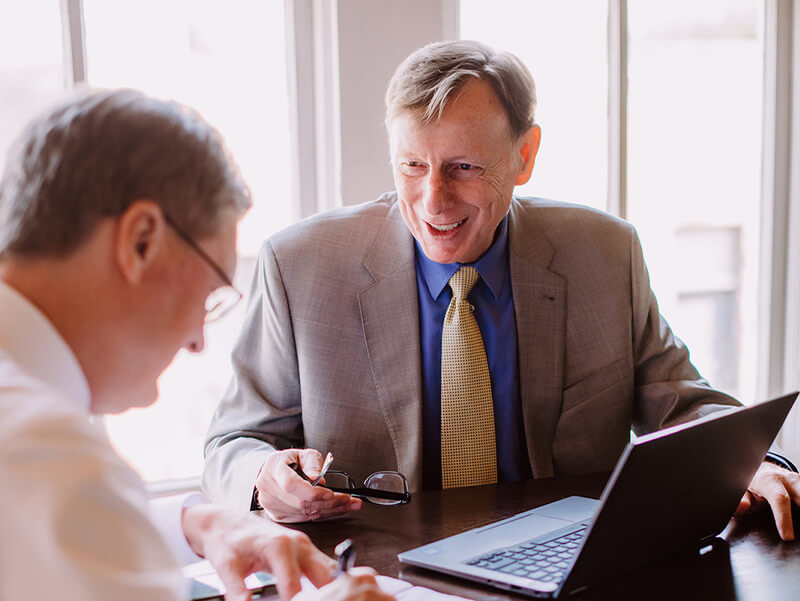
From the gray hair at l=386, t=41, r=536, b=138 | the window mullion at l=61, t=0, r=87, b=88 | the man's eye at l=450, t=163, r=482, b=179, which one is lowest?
the man's eye at l=450, t=163, r=482, b=179

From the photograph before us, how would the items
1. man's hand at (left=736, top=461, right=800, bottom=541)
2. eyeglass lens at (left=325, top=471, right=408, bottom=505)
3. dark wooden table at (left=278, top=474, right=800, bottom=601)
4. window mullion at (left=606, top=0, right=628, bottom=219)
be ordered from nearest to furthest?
dark wooden table at (left=278, top=474, right=800, bottom=601)
man's hand at (left=736, top=461, right=800, bottom=541)
eyeglass lens at (left=325, top=471, right=408, bottom=505)
window mullion at (left=606, top=0, right=628, bottom=219)

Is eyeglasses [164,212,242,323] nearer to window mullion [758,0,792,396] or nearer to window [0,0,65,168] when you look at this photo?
window [0,0,65,168]

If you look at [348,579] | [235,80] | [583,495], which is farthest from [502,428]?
[235,80]

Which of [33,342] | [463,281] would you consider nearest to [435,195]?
[463,281]

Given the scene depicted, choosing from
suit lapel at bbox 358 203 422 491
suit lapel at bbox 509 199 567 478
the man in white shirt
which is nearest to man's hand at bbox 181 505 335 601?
the man in white shirt

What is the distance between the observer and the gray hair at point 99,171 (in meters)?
0.77

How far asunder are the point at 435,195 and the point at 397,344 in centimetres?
33

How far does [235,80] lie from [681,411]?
1758mm

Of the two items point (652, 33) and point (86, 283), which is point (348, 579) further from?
point (652, 33)

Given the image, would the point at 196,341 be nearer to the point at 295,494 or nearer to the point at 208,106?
the point at 295,494

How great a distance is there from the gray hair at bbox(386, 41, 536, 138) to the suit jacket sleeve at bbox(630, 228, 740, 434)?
17.2 inches

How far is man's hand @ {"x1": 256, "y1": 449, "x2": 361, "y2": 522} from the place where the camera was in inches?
51.3

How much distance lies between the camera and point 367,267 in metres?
1.86

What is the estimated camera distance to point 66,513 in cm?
61
